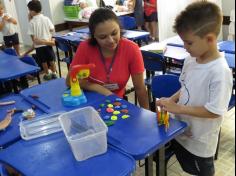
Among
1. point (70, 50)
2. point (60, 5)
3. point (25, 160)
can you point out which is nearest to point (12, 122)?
point (25, 160)

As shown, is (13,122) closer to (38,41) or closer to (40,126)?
(40,126)

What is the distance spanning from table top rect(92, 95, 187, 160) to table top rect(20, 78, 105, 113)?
0.82 feet

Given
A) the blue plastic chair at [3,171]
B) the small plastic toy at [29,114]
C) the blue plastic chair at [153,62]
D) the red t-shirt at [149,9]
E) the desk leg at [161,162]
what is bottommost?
the desk leg at [161,162]

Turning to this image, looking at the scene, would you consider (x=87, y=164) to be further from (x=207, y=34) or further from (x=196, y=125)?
(x=207, y=34)

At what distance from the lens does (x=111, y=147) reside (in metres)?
1.13

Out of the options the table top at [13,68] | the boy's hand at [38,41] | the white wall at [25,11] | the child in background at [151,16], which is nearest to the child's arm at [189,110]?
the table top at [13,68]

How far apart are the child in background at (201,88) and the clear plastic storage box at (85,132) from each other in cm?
33

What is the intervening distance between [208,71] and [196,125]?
0.28m

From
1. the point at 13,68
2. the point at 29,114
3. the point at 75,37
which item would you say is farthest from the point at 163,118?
the point at 75,37

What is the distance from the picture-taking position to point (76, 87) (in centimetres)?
154

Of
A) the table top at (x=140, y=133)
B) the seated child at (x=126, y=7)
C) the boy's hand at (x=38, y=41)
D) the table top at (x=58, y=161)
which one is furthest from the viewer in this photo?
the seated child at (x=126, y=7)

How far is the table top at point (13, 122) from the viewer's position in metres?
1.26

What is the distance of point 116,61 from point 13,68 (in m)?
1.37

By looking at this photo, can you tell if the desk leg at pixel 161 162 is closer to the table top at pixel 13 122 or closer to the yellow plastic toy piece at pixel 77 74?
the yellow plastic toy piece at pixel 77 74
